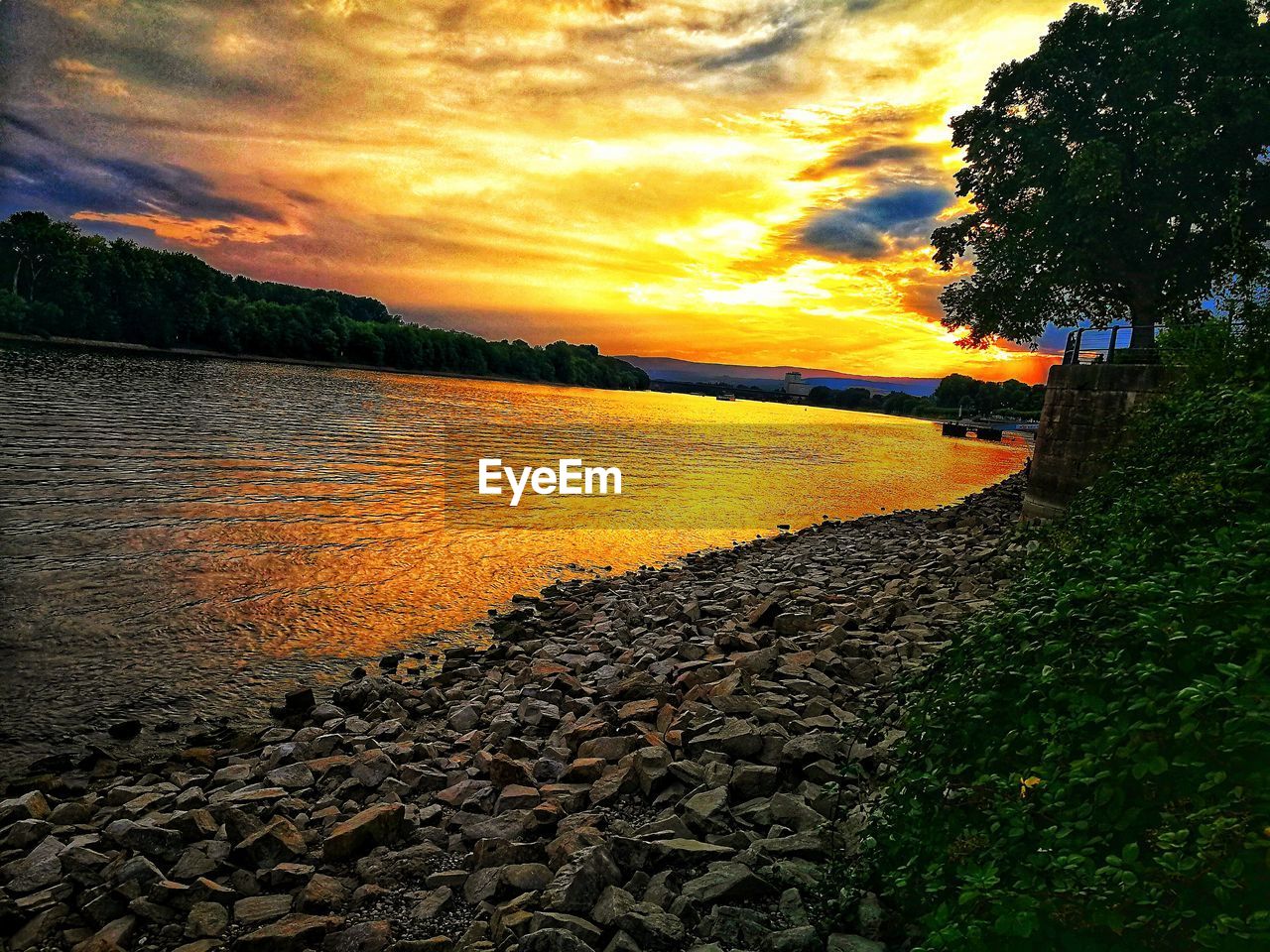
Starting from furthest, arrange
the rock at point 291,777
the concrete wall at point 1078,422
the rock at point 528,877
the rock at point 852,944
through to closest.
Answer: the concrete wall at point 1078,422 < the rock at point 291,777 < the rock at point 528,877 < the rock at point 852,944

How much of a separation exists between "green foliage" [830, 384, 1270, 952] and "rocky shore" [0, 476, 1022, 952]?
798mm

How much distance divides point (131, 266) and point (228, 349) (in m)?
20.2

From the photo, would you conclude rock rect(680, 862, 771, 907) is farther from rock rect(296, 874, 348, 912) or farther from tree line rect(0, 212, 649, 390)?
tree line rect(0, 212, 649, 390)

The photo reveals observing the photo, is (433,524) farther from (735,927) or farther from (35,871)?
(735,927)

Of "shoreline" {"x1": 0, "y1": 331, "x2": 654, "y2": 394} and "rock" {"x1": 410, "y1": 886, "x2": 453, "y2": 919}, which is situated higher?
"shoreline" {"x1": 0, "y1": 331, "x2": 654, "y2": 394}

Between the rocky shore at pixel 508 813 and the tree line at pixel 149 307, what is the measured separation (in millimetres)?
113635

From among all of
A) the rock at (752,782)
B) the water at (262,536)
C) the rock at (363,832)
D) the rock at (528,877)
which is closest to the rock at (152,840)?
the rock at (363,832)

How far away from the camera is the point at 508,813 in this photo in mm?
5371

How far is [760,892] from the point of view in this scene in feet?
13.2

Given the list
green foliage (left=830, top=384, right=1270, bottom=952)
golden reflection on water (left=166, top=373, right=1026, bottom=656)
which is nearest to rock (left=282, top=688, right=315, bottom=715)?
golden reflection on water (left=166, top=373, right=1026, bottom=656)

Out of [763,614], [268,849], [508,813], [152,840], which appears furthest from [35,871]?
[763,614]

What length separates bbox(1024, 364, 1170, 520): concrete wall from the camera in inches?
585

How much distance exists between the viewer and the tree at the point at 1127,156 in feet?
69.4

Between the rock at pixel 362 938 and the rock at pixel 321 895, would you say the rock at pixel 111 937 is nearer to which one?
the rock at pixel 321 895
